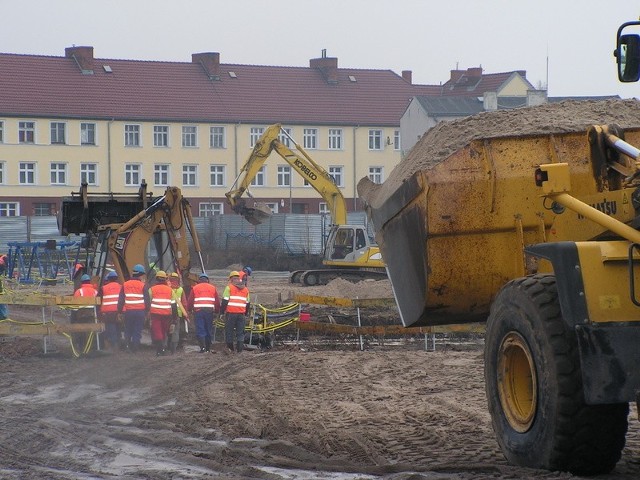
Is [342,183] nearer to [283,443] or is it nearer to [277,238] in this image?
[277,238]

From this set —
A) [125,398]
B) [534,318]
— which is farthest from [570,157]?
[125,398]

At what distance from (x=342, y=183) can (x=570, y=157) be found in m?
58.2

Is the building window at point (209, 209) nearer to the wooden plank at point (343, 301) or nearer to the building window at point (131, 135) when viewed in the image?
the building window at point (131, 135)

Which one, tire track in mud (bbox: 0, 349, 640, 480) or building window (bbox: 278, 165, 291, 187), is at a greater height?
building window (bbox: 278, 165, 291, 187)

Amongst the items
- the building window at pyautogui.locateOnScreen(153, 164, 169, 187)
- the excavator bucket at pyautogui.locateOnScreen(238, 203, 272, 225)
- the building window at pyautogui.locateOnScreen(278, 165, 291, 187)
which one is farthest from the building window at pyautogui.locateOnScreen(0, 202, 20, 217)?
the excavator bucket at pyautogui.locateOnScreen(238, 203, 272, 225)

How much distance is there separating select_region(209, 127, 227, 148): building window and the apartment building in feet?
0.19

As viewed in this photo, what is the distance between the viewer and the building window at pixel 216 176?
6525 cm

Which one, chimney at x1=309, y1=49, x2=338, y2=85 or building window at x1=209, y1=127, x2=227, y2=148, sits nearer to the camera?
building window at x1=209, y1=127, x2=227, y2=148

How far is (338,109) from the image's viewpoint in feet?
224

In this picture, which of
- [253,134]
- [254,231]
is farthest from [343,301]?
[253,134]

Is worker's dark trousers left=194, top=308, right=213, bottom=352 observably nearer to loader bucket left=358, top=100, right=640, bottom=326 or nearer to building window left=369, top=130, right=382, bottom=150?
loader bucket left=358, top=100, right=640, bottom=326

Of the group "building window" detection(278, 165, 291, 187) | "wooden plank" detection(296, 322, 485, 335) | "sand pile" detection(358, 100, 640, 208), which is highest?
"building window" detection(278, 165, 291, 187)

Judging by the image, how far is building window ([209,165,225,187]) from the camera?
6525cm

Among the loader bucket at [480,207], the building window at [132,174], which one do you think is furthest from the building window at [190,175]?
the loader bucket at [480,207]
